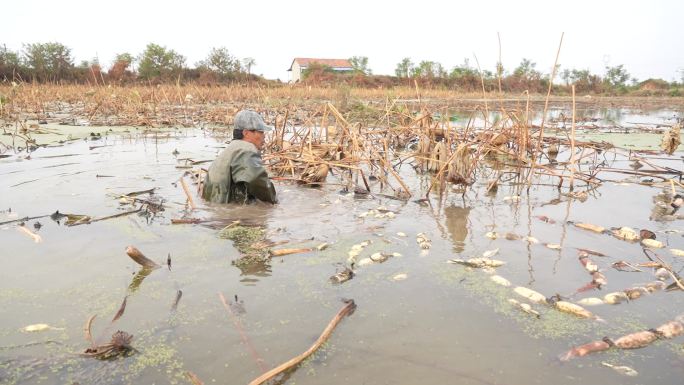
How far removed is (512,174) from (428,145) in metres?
1.29

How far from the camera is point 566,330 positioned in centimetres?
243

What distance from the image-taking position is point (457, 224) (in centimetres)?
435

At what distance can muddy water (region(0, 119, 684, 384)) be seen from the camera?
6.91 feet

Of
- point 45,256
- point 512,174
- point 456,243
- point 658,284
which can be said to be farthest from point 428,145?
point 45,256

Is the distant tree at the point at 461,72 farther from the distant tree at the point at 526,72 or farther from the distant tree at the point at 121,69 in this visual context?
the distant tree at the point at 121,69

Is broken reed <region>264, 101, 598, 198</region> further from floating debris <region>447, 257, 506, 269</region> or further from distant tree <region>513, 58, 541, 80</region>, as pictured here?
distant tree <region>513, 58, 541, 80</region>

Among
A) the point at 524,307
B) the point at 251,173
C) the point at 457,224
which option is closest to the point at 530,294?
the point at 524,307

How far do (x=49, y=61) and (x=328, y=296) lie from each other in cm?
4137

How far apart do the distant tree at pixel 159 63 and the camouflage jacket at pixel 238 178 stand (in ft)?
119

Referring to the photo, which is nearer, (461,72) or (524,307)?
(524,307)

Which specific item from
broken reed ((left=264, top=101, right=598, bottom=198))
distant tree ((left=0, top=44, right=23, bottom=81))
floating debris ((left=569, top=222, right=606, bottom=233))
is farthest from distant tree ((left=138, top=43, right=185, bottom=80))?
floating debris ((left=569, top=222, right=606, bottom=233))

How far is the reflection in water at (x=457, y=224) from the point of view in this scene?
385 cm

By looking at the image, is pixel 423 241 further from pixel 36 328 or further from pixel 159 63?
pixel 159 63

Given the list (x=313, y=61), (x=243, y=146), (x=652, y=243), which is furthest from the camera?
(x=313, y=61)
